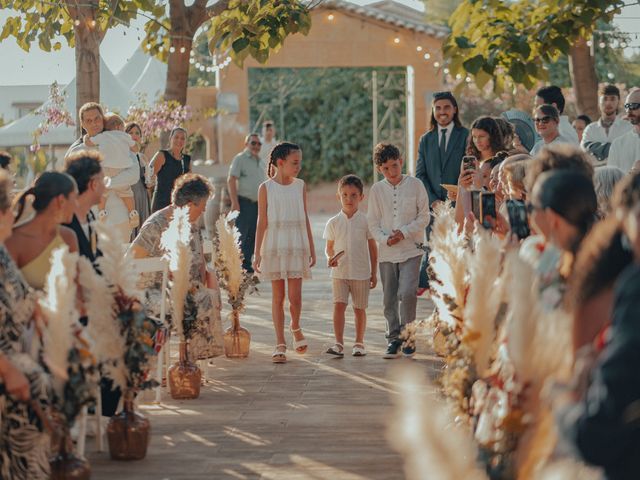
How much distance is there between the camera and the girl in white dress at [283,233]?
404 inches

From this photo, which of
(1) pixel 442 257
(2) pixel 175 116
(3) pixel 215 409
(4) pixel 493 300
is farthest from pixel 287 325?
(4) pixel 493 300

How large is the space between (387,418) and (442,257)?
2110 millimetres

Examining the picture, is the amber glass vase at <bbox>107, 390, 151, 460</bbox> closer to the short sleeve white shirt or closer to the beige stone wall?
the short sleeve white shirt

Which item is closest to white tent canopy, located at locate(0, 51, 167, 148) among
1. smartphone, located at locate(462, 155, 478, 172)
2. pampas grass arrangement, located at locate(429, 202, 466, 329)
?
smartphone, located at locate(462, 155, 478, 172)

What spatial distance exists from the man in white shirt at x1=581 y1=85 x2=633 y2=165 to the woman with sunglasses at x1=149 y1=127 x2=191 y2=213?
414cm

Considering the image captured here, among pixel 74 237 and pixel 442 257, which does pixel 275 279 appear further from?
pixel 442 257

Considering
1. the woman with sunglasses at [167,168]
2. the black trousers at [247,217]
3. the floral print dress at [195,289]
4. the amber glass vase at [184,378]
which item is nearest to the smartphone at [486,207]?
the floral print dress at [195,289]

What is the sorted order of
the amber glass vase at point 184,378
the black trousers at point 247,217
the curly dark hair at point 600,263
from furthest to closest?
the black trousers at point 247,217
the amber glass vase at point 184,378
the curly dark hair at point 600,263

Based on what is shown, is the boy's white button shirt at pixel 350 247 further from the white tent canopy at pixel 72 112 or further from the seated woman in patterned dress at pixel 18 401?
the white tent canopy at pixel 72 112

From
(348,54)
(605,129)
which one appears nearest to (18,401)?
(605,129)

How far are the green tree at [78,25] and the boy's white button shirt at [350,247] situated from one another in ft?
10.5

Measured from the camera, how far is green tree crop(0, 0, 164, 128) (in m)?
12.2

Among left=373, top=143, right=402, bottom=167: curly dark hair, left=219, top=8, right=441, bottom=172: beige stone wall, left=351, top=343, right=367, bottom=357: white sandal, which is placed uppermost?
left=219, top=8, right=441, bottom=172: beige stone wall

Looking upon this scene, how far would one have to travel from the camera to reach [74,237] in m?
6.69
